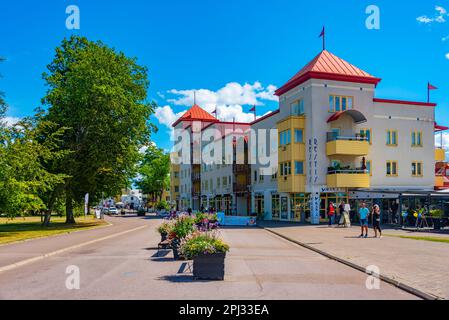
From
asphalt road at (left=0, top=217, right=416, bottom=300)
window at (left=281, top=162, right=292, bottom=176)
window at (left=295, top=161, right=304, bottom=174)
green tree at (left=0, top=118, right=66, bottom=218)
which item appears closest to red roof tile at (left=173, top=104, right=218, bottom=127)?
window at (left=281, top=162, right=292, bottom=176)

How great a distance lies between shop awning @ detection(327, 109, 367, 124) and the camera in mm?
40547

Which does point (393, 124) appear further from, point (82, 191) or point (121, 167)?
point (82, 191)

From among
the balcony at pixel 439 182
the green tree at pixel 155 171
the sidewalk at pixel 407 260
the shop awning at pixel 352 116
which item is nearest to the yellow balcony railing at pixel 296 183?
the shop awning at pixel 352 116

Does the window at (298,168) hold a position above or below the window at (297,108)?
below

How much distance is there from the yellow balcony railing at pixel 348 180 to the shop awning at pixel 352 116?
475 cm

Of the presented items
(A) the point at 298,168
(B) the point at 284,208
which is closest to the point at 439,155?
(A) the point at 298,168

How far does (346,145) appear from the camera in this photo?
40750 millimetres

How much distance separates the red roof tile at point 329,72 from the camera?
135ft

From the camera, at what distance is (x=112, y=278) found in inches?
441

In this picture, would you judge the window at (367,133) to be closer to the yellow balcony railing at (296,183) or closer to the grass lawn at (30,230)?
the yellow balcony railing at (296,183)

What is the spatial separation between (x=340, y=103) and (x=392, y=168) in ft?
28.4

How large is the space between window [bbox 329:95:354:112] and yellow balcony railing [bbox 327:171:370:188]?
599 centimetres

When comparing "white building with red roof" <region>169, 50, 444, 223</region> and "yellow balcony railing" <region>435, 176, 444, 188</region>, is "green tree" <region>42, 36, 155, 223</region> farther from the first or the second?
"yellow balcony railing" <region>435, 176, 444, 188</region>

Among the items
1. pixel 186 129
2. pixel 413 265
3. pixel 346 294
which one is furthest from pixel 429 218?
pixel 186 129
